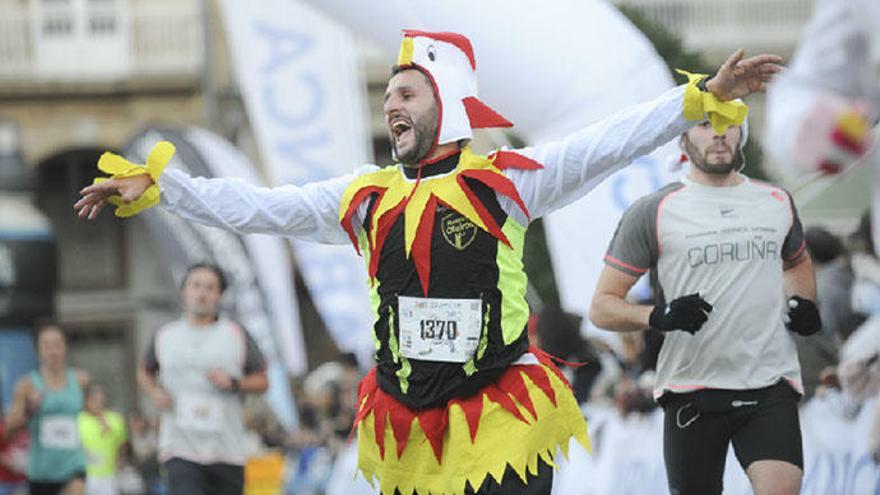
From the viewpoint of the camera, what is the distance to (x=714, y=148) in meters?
6.90

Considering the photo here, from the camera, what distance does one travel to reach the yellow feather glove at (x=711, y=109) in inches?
217

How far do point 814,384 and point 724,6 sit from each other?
2397 cm

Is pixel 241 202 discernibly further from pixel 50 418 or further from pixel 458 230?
pixel 50 418

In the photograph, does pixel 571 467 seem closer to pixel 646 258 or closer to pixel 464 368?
pixel 646 258

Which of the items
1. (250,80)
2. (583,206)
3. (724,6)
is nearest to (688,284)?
(583,206)

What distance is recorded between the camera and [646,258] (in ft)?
22.8

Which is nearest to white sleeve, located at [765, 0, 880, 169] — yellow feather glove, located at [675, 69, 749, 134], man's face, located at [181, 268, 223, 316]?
yellow feather glove, located at [675, 69, 749, 134]

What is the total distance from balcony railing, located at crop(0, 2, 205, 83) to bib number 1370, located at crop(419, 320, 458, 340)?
2850 centimetres

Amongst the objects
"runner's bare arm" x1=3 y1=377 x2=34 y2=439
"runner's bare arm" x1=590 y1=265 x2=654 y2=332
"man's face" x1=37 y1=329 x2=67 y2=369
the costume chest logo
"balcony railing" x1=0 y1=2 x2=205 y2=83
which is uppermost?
the costume chest logo

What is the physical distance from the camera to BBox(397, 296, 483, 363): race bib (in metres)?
5.80

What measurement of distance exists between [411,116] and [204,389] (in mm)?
4463

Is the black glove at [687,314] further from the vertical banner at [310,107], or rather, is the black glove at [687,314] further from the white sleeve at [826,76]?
the vertical banner at [310,107]

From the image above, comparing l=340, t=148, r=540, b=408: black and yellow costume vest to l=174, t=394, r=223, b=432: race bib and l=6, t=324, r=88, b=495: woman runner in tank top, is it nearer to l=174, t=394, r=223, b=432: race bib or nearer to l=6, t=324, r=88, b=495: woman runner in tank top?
l=174, t=394, r=223, b=432: race bib

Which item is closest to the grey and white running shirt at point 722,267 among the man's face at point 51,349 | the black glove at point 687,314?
the black glove at point 687,314
